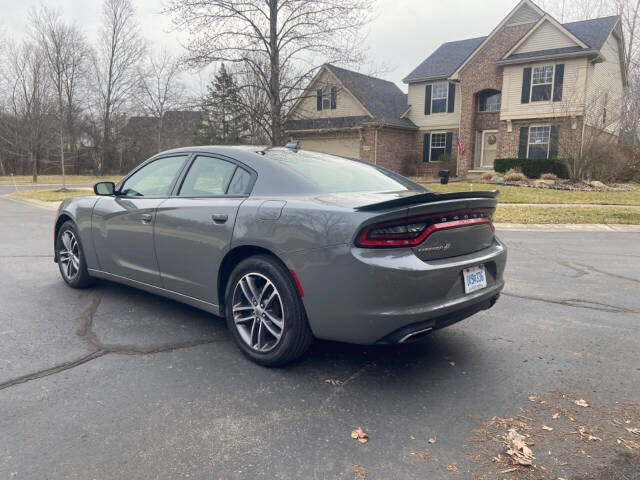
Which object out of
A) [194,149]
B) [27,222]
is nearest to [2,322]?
[194,149]

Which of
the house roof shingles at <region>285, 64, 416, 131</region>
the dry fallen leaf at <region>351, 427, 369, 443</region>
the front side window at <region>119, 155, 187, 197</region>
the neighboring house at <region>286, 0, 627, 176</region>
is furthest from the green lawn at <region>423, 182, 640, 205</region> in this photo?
the dry fallen leaf at <region>351, 427, 369, 443</region>

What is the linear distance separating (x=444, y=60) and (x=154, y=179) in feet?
94.1

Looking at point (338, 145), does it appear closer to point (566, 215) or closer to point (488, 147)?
point (488, 147)

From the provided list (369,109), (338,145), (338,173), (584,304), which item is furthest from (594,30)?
(338,173)

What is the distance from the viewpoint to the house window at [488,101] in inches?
1072

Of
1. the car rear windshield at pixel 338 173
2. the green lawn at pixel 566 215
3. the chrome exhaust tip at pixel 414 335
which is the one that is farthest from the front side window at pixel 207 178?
the green lawn at pixel 566 215

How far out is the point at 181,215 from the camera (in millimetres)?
4000

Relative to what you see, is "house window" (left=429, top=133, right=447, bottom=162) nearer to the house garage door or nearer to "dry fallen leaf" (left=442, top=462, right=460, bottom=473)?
the house garage door

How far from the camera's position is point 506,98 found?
83.3 ft

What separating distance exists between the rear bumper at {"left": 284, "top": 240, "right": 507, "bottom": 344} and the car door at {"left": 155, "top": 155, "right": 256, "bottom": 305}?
2.51ft

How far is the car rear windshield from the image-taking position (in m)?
3.76

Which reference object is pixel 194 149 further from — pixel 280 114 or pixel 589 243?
pixel 280 114

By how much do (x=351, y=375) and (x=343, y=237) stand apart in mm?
1007

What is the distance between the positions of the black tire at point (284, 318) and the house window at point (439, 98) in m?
27.9
